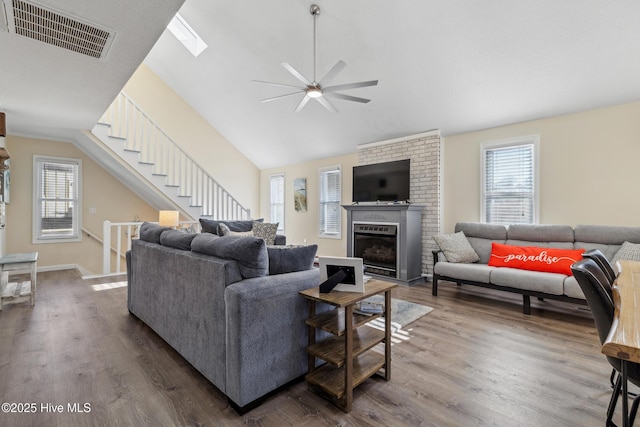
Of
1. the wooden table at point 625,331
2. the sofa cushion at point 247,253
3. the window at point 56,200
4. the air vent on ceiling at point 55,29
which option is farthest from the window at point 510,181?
the window at point 56,200

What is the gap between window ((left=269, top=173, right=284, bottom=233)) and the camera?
7977mm

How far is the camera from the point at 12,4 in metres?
1.94

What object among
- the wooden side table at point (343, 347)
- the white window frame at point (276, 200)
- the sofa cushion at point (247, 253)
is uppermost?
the white window frame at point (276, 200)

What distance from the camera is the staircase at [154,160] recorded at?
514 centimetres

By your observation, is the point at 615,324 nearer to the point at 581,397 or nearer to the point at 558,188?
the point at 581,397

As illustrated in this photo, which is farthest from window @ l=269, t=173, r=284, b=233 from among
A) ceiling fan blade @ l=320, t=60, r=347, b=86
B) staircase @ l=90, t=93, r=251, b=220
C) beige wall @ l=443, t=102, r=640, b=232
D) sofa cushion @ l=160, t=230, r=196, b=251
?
sofa cushion @ l=160, t=230, r=196, b=251

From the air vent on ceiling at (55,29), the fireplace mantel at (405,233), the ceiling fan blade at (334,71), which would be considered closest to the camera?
the air vent on ceiling at (55,29)

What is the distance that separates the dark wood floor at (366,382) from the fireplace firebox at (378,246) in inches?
71.4

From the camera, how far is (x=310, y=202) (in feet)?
23.7

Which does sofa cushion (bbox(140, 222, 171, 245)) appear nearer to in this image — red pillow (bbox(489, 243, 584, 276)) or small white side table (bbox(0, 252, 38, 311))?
small white side table (bbox(0, 252, 38, 311))

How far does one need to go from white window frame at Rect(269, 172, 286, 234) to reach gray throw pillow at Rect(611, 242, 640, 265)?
21.0ft

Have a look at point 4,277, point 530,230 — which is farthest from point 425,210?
point 4,277

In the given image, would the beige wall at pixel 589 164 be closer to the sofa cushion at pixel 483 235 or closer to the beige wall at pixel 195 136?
the sofa cushion at pixel 483 235

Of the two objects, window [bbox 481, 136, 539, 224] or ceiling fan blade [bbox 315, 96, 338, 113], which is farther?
window [bbox 481, 136, 539, 224]
